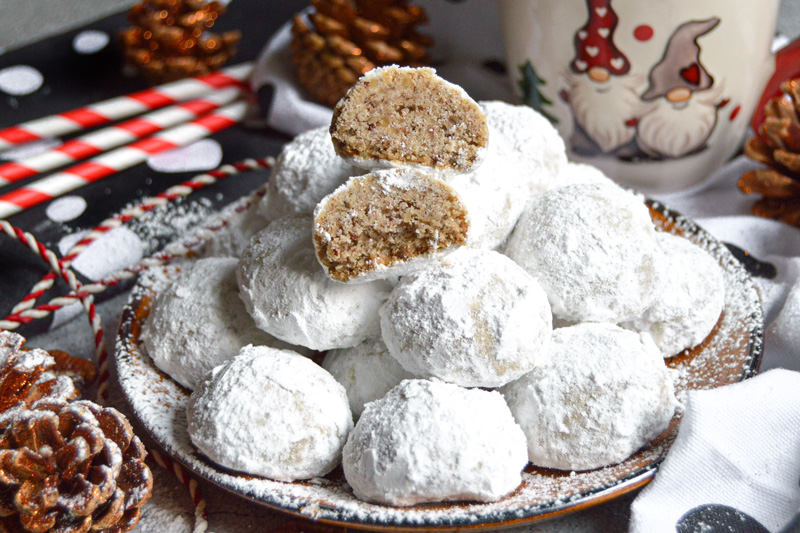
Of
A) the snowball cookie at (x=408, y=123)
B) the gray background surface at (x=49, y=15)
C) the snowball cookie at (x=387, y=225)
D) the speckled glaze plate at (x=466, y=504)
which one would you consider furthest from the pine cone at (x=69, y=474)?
the gray background surface at (x=49, y=15)

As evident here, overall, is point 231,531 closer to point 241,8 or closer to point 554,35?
point 554,35

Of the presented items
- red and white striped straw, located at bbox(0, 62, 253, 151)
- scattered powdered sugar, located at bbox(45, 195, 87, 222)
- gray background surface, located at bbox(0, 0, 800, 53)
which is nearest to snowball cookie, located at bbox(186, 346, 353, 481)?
scattered powdered sugar, located at bbox(45, 195, 87, 222)

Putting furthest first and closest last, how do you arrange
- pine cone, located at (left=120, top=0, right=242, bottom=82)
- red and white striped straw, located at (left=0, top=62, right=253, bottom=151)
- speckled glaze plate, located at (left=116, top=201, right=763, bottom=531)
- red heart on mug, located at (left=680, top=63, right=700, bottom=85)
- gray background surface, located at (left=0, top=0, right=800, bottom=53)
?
gray background surface, located at (left=0, top=0, right=800, bottom=53)
pine cone, located at (left=120, top=0, right=242, bottom=82)
red and white striped straw, located at (left=0, top=62, right=253, bottom=151)
red heart on mug, located at (left=680, top=63, right=700, bottom=85)
speckled glaze plate, located at (left=116, top=201, right=763, bottom=531)

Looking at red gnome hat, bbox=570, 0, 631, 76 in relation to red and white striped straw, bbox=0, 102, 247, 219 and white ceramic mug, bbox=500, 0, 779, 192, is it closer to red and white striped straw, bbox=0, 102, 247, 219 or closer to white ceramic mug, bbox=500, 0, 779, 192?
white ceramic mug, bbox=500, 0, 779, 192

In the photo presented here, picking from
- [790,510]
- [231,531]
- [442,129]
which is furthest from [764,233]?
[231,531]

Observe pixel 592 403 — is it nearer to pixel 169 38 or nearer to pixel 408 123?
pixel 408 123

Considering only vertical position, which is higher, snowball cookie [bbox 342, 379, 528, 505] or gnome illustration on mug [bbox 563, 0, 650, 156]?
gnome illustration on mug [bbox 563, 0, 650, 156]

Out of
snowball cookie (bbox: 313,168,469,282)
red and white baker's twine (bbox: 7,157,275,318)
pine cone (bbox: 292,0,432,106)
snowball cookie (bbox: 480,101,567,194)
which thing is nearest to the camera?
snowball cookie (bbox: 313,168,469,282)

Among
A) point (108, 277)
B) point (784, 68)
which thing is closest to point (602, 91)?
point (784, 68)
